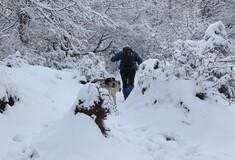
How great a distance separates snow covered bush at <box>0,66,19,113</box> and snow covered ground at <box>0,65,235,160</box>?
0.40 ft

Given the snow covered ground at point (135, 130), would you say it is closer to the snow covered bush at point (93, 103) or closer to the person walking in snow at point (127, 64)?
the snow covered bush at point (93, 103)

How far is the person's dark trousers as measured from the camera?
33.0 ft

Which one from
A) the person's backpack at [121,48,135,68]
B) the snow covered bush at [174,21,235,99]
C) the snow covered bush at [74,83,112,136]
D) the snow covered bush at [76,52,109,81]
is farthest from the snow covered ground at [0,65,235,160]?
the snow covered bush at [76,52,109,81]

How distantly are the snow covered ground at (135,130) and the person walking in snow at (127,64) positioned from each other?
1.57 meters

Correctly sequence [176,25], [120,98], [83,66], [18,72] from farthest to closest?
[176,25], [83,66], [18,72], [120,98]

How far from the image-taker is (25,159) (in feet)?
15.6

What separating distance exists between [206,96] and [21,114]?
3.31m

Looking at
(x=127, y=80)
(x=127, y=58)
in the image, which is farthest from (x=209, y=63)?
(x=127, y=80)

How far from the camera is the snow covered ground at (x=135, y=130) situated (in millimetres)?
5000

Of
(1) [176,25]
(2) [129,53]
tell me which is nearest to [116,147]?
(2) [129,53]

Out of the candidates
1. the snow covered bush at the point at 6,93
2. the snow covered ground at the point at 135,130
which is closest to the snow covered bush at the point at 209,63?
the snow covered ground at the point at 135,130

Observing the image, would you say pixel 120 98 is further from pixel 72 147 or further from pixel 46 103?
pixel 72 147

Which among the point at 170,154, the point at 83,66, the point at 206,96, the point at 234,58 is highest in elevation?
the point at 234,58

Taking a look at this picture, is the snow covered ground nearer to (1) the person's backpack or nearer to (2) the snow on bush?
(2) the snow on bush
